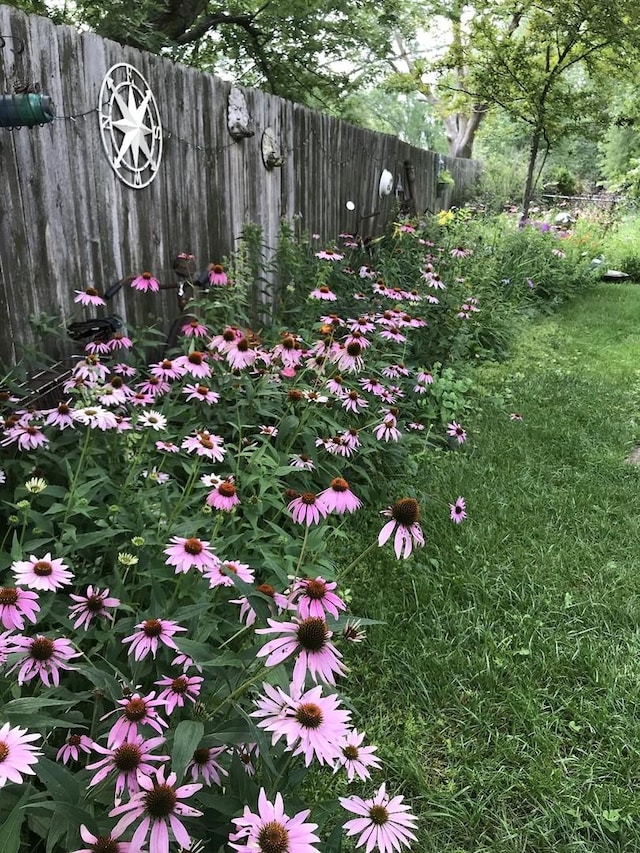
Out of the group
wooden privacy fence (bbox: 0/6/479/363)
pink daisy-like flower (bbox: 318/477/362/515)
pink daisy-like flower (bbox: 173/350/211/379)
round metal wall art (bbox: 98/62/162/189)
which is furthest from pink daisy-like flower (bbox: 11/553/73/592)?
round metal wall art (bbox: 98/62/162/189)

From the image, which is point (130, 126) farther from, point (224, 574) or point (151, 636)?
point (151, 636)

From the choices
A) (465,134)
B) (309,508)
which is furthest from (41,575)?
(465,134)

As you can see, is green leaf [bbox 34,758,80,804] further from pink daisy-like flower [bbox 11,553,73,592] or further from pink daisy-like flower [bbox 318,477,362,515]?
pink daisy-like flower [bbox 318,477,362,515]

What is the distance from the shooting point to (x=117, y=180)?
2.79m

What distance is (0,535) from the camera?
1801 millimetres

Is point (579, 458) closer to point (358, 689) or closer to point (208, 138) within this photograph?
point (358, 689)

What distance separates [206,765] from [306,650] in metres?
0.31

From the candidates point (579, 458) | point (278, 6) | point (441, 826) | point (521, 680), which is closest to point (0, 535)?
point (441, 826)

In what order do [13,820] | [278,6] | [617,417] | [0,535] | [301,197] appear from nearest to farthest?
[13,820], [0,535], [617,417], [301,197], [278,6]

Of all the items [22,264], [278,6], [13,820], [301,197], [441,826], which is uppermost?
[278,6]

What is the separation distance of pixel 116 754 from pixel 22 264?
78.4 inches

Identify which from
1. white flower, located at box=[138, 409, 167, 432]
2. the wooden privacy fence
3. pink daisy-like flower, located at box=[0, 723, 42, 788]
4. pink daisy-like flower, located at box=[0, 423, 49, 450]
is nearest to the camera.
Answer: pink daisy-like flower, located at box=[0, 723, 42, 788]

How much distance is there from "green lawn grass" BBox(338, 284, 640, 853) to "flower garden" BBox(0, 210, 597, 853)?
10cm

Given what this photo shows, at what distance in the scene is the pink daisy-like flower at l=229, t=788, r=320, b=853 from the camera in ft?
2.45
